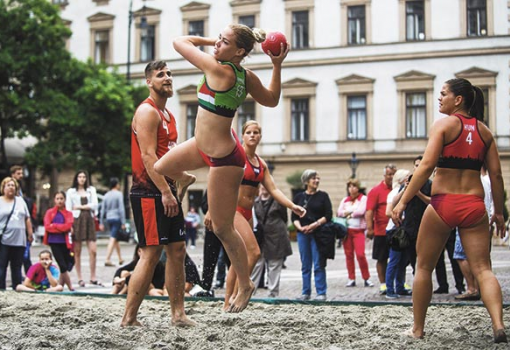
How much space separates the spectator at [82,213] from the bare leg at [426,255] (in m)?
8.74

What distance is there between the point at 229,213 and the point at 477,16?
26.2 m

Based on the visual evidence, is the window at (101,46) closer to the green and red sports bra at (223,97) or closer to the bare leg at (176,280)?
the bare leg at (176,280)

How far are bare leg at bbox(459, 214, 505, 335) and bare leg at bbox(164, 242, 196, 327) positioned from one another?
99.4 inches

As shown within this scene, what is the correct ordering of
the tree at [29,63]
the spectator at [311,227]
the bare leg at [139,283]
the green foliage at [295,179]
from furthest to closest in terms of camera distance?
the green foliage at [295,179] → the tree at [29,63] → the spectator at [311,227] → the bare leg at [139,283]

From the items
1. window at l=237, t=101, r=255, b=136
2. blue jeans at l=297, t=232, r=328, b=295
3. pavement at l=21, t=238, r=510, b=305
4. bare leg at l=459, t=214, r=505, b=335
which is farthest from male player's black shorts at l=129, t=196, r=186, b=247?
window at l=237, t=101, r=255, b=136

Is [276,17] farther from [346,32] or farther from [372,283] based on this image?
[372,283]

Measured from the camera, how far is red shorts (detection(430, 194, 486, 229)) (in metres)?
6.05

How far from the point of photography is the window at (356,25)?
114 ft

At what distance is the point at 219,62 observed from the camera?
6117mm

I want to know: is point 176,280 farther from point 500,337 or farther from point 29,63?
point 29,63

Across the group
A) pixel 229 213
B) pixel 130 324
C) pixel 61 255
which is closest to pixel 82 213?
pixel 61 255

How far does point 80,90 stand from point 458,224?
110 ft

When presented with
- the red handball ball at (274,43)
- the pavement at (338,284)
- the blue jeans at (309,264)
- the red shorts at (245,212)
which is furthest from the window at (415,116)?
the red handball ball at (274,43)

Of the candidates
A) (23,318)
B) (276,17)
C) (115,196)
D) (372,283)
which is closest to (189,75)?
(276,17)
